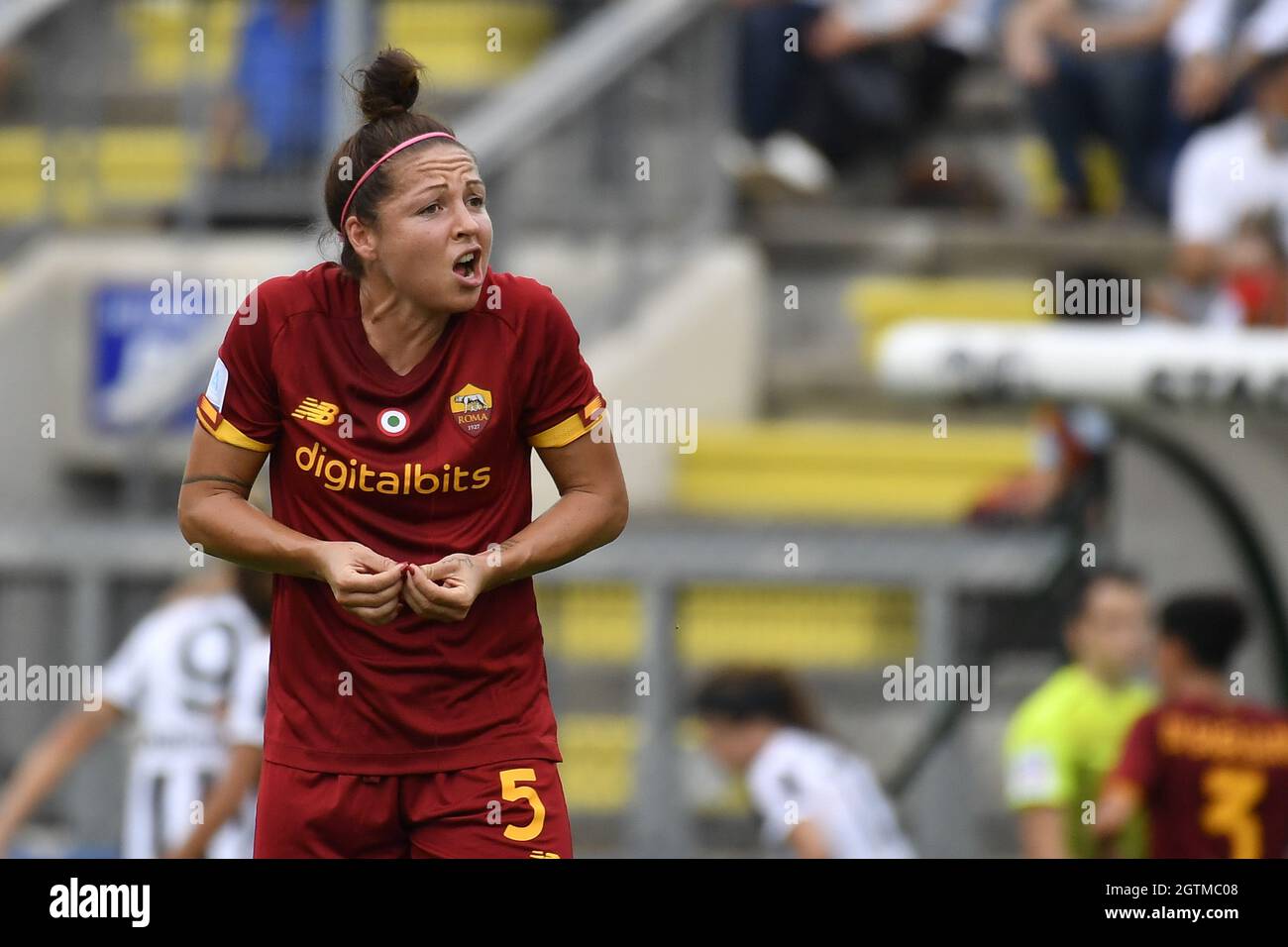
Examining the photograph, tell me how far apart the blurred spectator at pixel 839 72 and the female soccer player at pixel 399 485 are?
644 cm

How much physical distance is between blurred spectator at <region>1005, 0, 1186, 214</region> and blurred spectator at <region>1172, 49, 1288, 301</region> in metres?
0.53

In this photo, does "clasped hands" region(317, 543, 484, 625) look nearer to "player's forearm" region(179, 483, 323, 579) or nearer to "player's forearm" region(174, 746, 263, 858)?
"player's forearm" region(179, 483, 323, 579)

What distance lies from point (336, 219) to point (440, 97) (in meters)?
7.21

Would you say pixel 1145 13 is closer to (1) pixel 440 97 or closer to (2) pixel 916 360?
(1) pixel 440 97

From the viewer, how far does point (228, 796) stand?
22.0 ft

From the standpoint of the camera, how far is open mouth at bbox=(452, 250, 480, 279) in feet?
12.5

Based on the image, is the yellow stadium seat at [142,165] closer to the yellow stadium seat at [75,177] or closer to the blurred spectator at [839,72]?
the yellow stadium seat at [75,177]

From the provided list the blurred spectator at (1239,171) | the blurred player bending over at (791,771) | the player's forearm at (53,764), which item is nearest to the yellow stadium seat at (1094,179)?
the blurred spectator at (1239,171)

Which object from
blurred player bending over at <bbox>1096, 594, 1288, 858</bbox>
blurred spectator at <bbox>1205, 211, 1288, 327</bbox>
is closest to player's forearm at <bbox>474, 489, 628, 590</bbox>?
blurred player bending over at <bbox>1096, 594, 1288, 858</bbox>

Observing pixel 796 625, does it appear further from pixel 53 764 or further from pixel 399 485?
pixel 399 485

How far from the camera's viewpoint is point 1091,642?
272 inches

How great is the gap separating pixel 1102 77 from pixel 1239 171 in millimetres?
908

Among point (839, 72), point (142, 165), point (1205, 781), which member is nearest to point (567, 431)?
point (1205, 781)

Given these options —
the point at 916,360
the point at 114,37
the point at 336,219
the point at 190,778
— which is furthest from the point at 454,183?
the point at 114,37
